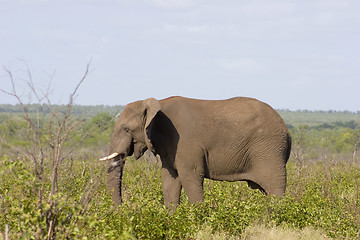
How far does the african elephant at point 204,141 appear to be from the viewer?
28.8ft


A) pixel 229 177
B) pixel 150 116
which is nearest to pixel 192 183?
pixel 229 177

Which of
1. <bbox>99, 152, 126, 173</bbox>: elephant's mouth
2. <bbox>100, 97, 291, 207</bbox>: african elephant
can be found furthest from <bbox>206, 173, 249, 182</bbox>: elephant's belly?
<bbox>99, 152, 126, 173</bbox>: elephant's mouth

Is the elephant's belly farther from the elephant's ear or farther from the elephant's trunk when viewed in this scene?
the elephant's trunk

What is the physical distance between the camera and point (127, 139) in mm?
9070

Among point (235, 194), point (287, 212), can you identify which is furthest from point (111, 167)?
point (287, 212)

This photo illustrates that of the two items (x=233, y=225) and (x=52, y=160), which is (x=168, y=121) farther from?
(x=52, y=160)

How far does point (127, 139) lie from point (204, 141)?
1258 millimetres

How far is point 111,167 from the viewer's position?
9172mm

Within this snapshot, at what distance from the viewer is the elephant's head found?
29.4 feet

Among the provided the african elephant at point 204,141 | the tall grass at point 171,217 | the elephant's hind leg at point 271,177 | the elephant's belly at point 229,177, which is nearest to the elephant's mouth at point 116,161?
the african elephant at point 204,141

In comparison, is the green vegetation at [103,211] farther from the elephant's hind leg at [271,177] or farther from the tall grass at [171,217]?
the elephant's hind leg at [271,177]

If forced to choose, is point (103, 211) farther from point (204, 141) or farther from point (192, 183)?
point (204, 141)

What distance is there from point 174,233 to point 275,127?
3.09 meters

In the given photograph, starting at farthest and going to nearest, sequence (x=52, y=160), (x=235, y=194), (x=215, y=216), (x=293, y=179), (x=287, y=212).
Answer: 1. (x=293, y=179)
2. (x=235, y=194)
3. (x=287, y=212)
4. (x=215, y=216)
5. (x=52, y=160)
